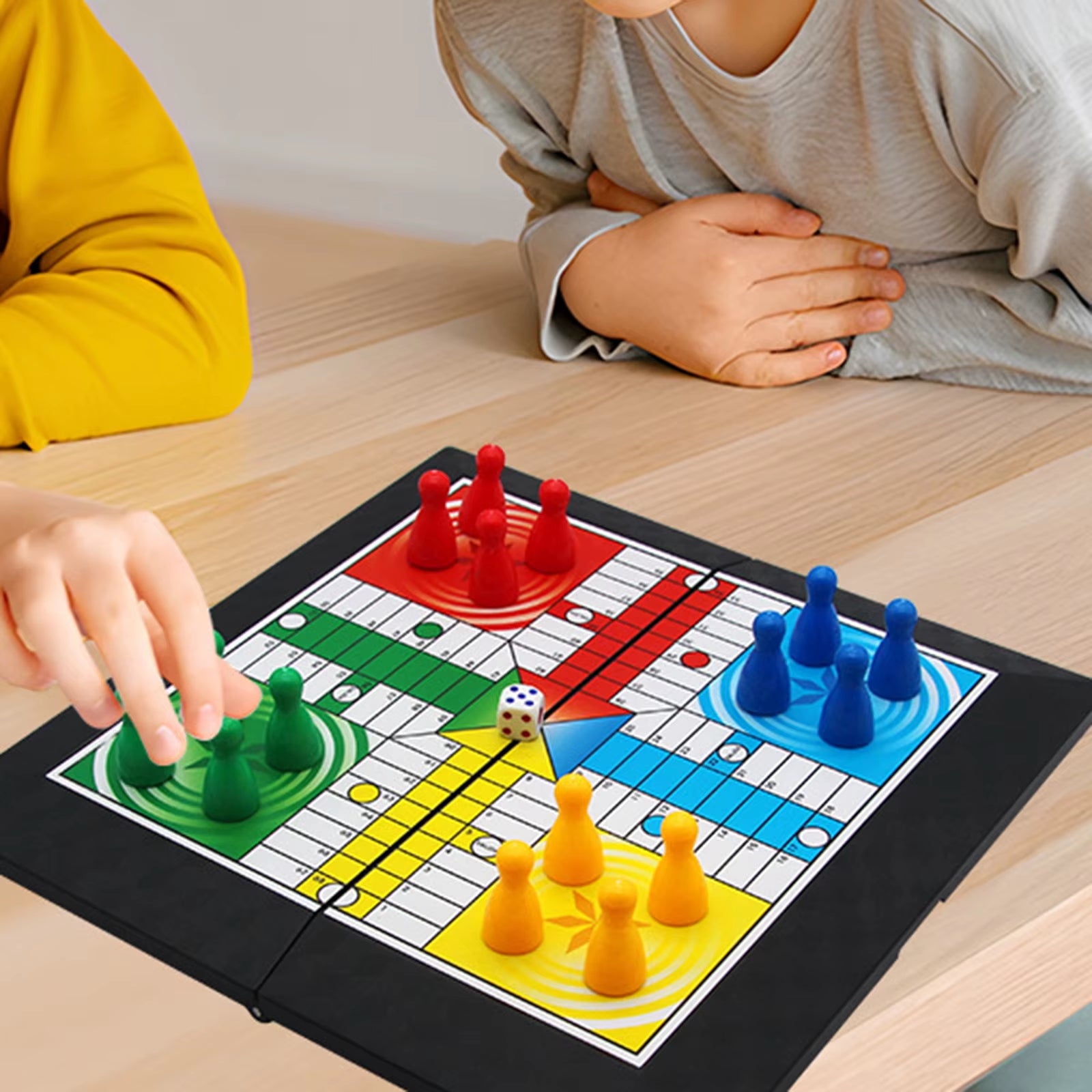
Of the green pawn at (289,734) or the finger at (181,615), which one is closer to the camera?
the finger at (181,615)

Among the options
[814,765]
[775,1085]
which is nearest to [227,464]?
[814,765]

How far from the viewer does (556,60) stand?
111cm

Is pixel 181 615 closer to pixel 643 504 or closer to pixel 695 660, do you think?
pixel 695 660

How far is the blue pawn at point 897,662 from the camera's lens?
2.33 feet

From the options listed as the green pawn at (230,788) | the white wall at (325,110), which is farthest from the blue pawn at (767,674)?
the white wall at (325,110)

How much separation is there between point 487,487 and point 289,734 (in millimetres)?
241

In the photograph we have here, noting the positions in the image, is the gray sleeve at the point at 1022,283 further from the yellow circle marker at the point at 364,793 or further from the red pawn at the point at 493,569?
the yellow circle marker at the point at 364,793

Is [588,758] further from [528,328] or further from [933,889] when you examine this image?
[528,328]

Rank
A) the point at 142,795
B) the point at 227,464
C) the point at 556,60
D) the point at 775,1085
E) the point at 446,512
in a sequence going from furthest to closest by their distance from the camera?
the point at 556,60 → the point at 227,464 → the point at 446,512 → the point at 142,795 → the point at 775,1085

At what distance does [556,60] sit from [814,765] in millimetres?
625

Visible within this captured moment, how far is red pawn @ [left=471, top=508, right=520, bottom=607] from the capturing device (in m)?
0.79

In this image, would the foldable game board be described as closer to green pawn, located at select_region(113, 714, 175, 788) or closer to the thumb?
green pawn, located at select_region(113, 714, 175, 788)

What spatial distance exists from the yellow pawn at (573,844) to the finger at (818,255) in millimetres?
556

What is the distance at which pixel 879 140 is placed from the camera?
3.32 ft
